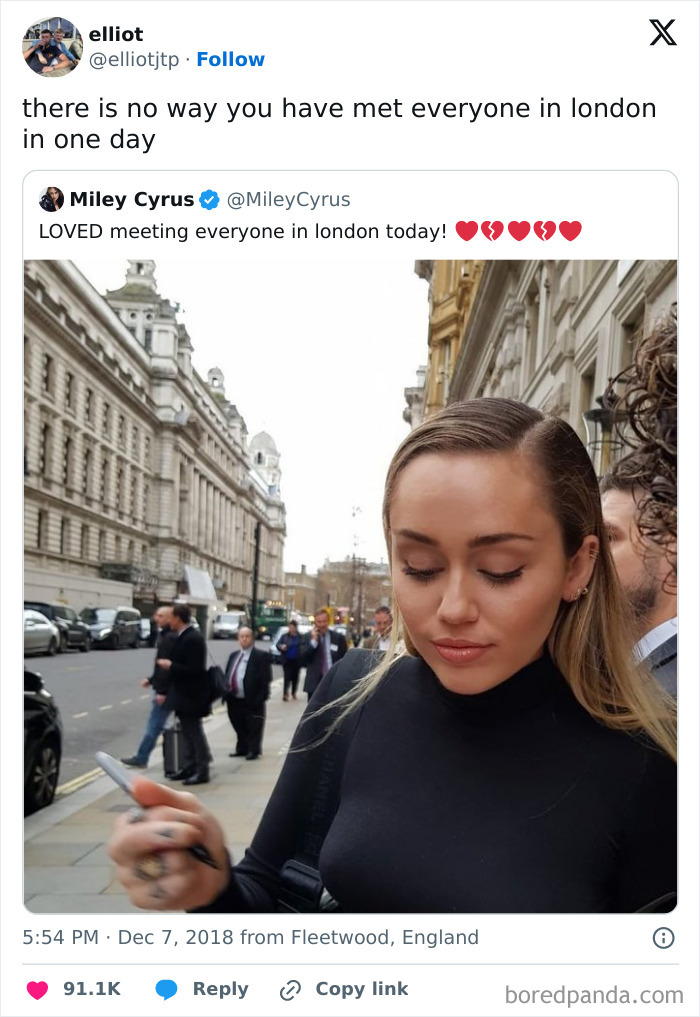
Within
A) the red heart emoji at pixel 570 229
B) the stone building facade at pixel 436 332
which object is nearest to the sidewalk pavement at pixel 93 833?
the stone building facade at pixel 436 332

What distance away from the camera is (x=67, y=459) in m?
1.40

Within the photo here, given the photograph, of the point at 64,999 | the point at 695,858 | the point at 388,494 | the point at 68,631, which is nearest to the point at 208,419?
the point at 388,494

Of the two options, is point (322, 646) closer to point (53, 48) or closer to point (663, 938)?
point (663, 938)

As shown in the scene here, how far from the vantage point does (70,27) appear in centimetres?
125

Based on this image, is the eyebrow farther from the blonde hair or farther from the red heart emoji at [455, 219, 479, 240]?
the red heart emoji at [455, 219, 479, 240]

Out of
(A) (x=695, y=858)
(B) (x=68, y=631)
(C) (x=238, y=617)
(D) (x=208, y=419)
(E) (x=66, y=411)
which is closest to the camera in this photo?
(A) (x=695, y=858)

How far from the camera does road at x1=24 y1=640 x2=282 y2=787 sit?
284cm

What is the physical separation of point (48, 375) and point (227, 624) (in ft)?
5.18

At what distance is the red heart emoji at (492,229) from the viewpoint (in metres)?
1.28

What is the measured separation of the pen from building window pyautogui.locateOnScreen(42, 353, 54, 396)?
65 cm

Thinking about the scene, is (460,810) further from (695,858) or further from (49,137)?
(49,137)

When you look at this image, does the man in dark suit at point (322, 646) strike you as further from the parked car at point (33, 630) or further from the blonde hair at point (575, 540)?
the blonde hair at point (575, 540)

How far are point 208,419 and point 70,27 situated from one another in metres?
0.69

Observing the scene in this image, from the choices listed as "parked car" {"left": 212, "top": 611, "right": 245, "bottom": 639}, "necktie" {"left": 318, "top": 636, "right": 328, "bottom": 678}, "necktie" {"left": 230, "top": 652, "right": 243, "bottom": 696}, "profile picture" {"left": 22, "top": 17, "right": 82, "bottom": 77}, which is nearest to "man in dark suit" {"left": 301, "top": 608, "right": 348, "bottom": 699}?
"necktie" {"left": 318, "top": 636, "right": 328, "bottom": 678}
